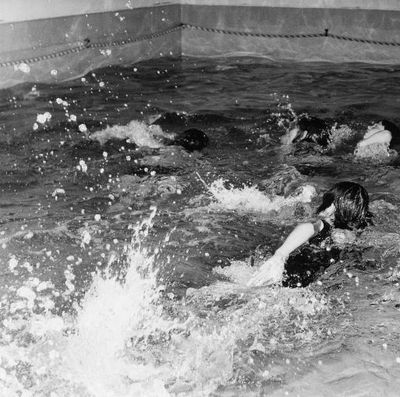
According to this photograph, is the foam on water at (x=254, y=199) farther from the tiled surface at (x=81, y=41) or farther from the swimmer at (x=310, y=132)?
the tiled surface at (x=81, y=41)

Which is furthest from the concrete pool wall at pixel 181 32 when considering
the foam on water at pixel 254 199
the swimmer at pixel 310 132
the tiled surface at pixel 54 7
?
the foam on water at pixel 254 199

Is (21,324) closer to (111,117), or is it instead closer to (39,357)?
(39,357)

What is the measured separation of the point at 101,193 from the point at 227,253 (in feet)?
5.67

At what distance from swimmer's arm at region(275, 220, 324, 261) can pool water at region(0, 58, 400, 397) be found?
28 cm

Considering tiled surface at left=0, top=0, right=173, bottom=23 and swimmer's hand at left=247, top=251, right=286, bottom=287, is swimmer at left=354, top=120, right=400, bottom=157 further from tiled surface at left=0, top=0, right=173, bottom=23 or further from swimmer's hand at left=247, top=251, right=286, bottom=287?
tiled surface at left=0, top=0, right=173, bottom=23

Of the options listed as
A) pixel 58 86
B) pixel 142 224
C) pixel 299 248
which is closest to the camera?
pixel 299 248

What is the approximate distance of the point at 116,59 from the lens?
11.4m

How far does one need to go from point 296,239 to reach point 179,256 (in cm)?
110

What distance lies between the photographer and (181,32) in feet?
42.5

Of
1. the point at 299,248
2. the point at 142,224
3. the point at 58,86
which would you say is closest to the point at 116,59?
the point at 58,86

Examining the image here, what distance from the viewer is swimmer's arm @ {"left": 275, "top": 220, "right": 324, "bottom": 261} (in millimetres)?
4289

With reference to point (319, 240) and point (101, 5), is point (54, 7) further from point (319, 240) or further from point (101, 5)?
point (319, 240)

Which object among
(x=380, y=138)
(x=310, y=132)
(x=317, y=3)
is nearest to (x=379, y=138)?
(x=380, y=138)

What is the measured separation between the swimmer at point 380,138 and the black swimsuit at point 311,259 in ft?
9.08
